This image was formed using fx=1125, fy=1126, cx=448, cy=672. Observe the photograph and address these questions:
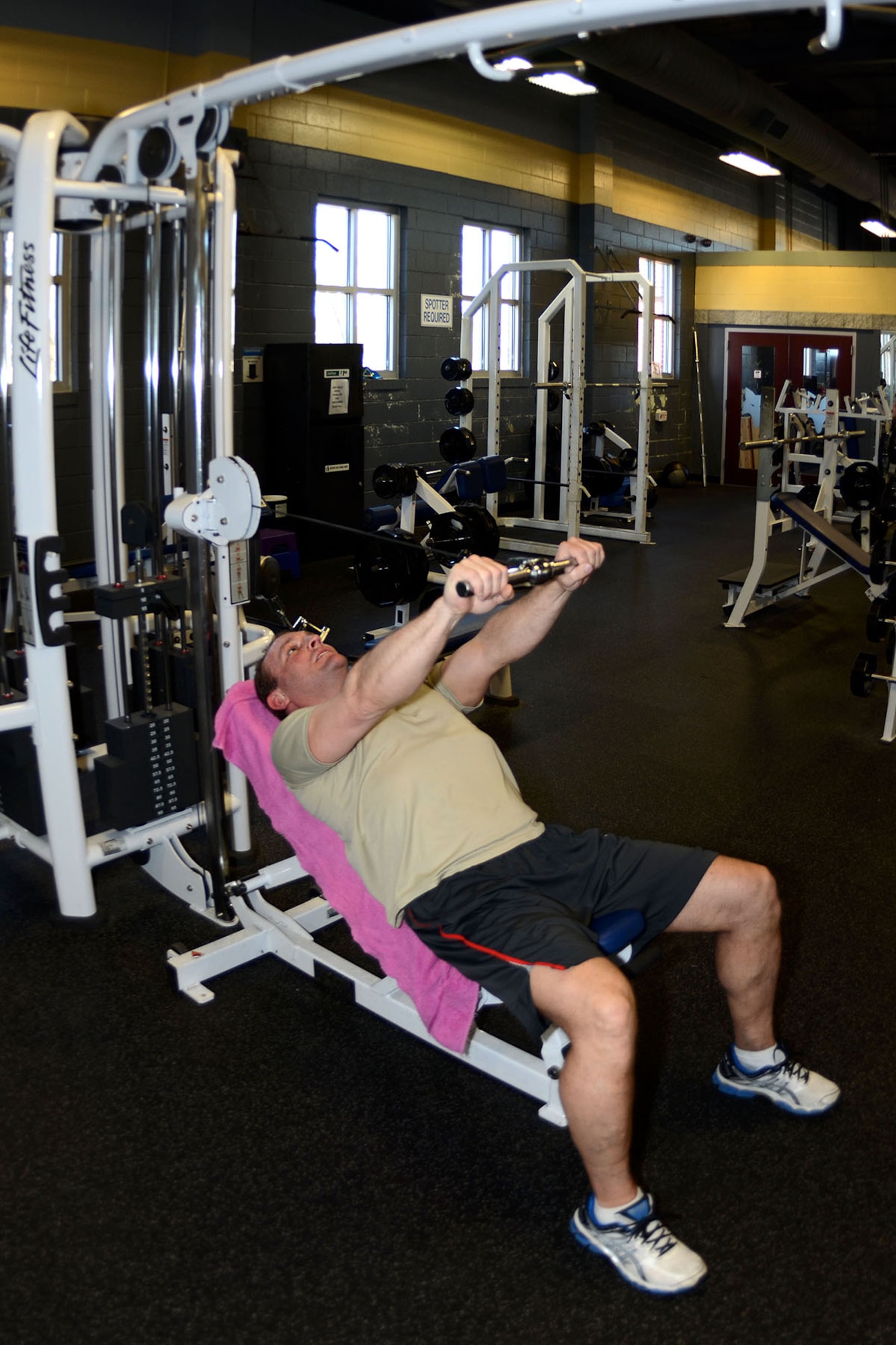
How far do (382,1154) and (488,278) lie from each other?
7.23 m

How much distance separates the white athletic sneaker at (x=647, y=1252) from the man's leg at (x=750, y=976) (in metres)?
0.39

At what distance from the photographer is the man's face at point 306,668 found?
1.85 metres

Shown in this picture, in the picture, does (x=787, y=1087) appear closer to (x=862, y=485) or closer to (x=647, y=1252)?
(x=647, y=1252)

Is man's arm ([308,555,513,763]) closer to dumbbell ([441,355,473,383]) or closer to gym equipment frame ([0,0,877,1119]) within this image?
gym equipment frame ([0,0,877,1119])

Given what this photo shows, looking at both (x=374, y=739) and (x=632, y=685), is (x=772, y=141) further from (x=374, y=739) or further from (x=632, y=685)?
(x=374, y=739)

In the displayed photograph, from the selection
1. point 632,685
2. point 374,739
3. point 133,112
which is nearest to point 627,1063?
point 374,739

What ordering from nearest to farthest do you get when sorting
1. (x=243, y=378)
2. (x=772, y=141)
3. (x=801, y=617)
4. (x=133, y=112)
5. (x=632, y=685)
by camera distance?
1. (x=133, y=112)
2. (x=632, y=685)
3. (x=801, y=617)
4. (x=243, y=378)
5. (x=772, y=141)

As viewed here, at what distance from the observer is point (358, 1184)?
1664 mm

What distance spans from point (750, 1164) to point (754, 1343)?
0.34 meters

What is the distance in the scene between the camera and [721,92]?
7.05m

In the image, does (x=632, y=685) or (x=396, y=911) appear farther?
(x=632, y=685)

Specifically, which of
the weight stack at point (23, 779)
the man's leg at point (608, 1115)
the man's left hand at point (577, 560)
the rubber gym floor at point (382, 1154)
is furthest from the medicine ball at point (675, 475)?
the man's leg at point (608, 1115)

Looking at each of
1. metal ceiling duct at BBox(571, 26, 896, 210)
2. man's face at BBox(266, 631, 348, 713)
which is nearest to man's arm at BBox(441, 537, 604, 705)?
man's face at BBox(266, 631, 348, 713)

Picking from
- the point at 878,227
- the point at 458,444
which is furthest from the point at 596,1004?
the point at 878,227
